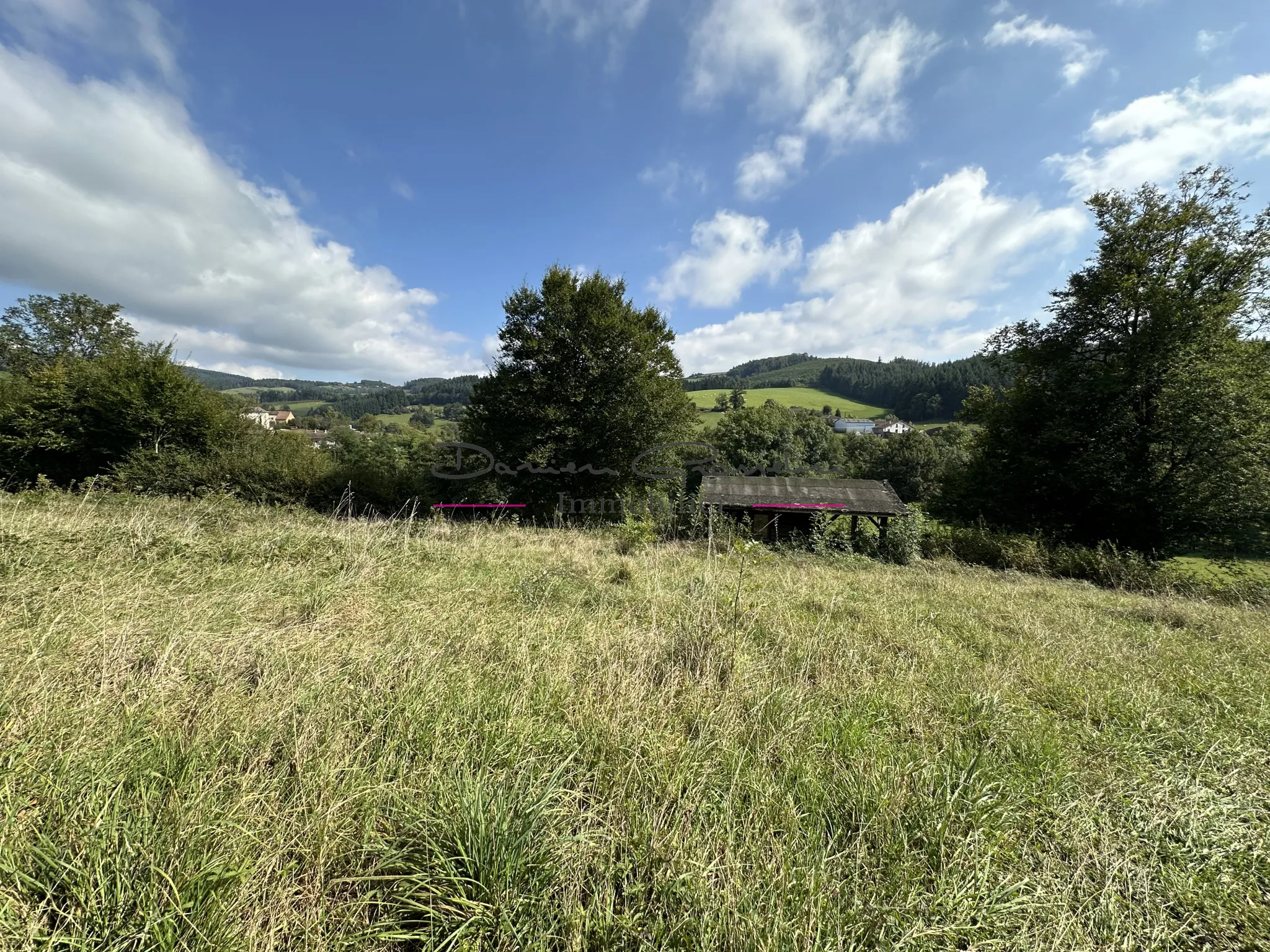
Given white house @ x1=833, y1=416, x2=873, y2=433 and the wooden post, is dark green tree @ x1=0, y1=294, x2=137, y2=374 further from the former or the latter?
white house @ x1=833, y1=416, x2=873, y2=433

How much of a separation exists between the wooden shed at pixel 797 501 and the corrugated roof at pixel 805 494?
0.8 inches

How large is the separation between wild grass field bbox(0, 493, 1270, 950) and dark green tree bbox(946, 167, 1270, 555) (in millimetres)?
14458

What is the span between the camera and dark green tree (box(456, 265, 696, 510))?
605 inches

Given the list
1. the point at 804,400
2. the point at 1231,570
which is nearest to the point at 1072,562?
the point at 1231,570

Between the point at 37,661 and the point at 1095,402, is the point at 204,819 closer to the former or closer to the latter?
the point at 37,661

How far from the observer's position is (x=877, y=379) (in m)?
94.9

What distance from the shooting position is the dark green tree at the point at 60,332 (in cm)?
2375

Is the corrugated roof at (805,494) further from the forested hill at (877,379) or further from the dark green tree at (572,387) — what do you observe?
the forested hill at (877,379)

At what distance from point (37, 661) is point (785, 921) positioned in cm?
446

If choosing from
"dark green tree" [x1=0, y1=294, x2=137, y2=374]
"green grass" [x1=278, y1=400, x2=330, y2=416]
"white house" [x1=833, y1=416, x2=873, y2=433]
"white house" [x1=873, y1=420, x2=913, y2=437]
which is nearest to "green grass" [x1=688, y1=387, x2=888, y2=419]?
"white house" [x1=833, y1=416, x2=873, y2=433]

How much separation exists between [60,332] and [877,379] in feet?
377

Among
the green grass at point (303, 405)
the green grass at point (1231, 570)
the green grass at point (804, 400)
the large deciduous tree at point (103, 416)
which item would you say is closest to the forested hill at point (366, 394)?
the green grass at point (303, 405)

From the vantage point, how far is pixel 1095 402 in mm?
14766

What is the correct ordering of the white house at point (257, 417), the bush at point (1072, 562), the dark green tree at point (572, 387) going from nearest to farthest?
the bush at point (1072, 562) → the dark green tree at point (572, 387) → the white house at point (257, 417)
